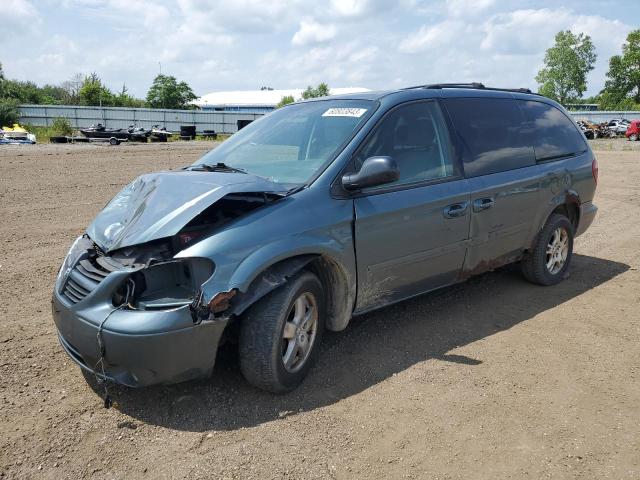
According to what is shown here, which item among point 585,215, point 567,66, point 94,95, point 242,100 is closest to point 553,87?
point 567,66

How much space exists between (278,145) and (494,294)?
2581mm

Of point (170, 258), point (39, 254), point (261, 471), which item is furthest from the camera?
point (39, 254)

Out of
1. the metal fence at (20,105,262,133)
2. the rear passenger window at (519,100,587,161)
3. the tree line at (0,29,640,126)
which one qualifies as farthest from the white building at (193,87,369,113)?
the rear passenger window at (519,100,587,161)

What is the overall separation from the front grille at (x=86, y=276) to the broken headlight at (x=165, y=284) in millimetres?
166

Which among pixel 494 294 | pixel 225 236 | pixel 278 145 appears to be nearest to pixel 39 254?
pixel 278 145

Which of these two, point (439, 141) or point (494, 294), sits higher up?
point (439, 141)

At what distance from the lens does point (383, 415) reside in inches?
128

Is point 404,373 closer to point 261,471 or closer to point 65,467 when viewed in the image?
point 261,471

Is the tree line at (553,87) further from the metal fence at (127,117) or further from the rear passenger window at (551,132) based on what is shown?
the rear passenger window at (551,132)

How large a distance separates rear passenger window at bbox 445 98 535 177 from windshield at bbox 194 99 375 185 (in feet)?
3.05

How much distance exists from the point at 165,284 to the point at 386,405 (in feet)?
4.87

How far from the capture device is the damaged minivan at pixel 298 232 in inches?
119

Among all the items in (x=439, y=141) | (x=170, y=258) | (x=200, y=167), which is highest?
(x=439, y=141)

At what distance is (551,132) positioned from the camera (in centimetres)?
555
